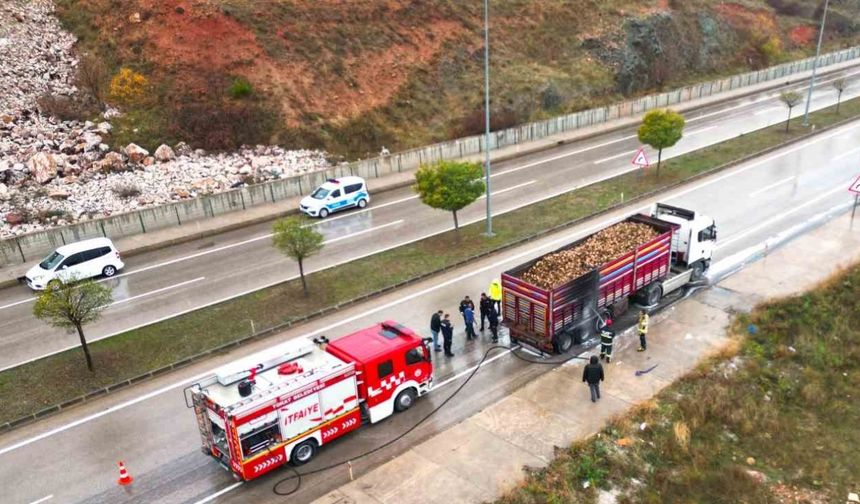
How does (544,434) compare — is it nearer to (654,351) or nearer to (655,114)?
(654,351)

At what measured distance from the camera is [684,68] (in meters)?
61.0

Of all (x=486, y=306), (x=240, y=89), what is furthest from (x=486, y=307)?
(x=240, y=89)

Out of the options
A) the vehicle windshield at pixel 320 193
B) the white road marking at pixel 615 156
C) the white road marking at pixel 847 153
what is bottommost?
the white road marking at pixel 847 153

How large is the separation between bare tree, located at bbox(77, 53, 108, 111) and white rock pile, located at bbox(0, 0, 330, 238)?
0.98 m

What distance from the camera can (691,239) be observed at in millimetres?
22703

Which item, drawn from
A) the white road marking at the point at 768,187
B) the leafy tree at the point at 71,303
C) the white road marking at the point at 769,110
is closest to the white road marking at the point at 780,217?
the white road marking at the point at 768,187

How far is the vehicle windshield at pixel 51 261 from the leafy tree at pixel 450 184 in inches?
591

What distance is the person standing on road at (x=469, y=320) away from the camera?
2041 centimetres

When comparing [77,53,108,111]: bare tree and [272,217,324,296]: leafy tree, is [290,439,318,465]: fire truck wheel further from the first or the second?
[77,53,108,111]: bare tree

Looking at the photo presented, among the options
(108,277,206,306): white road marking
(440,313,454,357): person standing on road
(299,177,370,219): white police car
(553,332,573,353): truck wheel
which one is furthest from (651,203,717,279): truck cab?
(108,277,206,306): white road marking

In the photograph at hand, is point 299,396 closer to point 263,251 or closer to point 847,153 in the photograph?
point 263,251

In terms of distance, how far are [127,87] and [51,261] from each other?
56.2ft

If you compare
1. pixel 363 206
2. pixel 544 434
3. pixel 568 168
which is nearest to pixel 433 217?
pixel 363 206

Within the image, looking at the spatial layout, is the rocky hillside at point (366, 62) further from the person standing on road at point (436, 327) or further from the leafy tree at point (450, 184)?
the person standing on road at point (436, 327)
